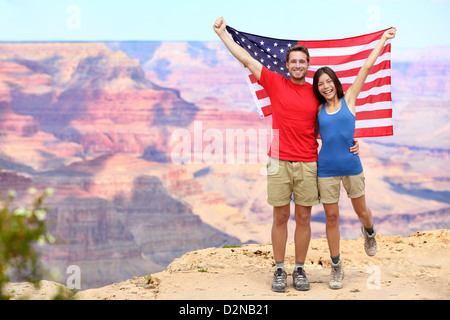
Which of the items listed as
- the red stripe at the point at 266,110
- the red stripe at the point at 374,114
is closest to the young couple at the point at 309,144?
the red stripe at the point at 266,110

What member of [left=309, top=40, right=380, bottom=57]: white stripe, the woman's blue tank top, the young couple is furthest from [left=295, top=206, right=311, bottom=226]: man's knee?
[left=309, top=40, right=380, bottom=57]: white stripe

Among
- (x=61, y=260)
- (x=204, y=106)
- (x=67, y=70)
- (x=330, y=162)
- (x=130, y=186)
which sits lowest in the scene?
(x=61, y=260)

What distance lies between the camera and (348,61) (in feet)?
21.6

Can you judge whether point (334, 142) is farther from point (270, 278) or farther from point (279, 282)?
point (270, 278)

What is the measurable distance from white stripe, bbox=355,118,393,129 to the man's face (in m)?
1.33

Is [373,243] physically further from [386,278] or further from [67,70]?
[67,70]

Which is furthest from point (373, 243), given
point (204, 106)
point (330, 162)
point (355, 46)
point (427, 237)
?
point (204, 106)

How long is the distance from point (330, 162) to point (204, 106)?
3454 inches

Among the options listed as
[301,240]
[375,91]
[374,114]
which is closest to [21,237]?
[301,240]

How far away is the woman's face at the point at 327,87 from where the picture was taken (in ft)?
18.4

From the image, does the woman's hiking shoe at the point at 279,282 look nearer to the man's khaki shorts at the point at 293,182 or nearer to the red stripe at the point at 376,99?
the man's khaki shorts at the point at 293,182

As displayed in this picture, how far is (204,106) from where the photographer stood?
92.8 m

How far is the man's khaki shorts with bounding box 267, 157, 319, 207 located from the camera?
5.65 m
